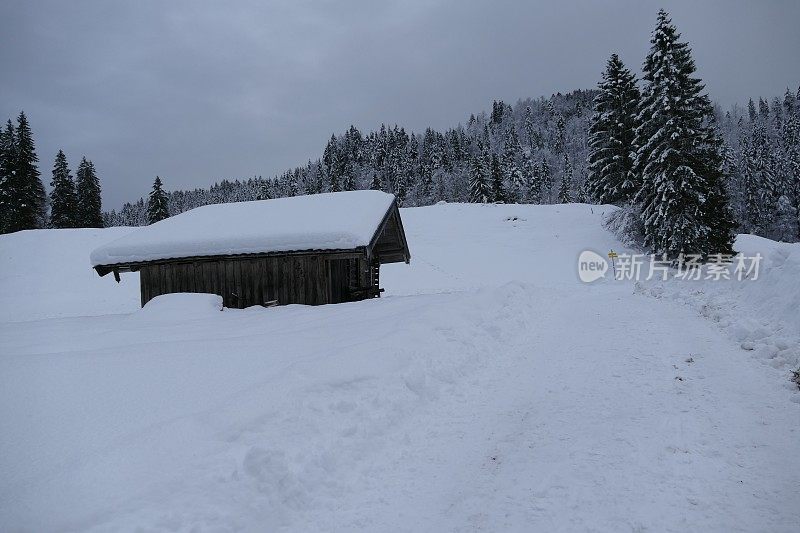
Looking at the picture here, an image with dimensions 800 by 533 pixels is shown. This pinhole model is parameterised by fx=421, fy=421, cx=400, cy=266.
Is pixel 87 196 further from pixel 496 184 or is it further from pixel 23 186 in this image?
pixel 496 184

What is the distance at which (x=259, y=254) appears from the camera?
39.9ft

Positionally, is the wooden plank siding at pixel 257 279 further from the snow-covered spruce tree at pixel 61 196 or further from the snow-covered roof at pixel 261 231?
the snow-covered spruce tree at pixel 61 196

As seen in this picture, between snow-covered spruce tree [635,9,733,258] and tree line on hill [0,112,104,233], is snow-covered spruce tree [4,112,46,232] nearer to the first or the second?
tree line on hill [0,112,104,233]

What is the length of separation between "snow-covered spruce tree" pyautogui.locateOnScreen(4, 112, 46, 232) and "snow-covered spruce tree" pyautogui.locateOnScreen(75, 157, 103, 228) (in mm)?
6316

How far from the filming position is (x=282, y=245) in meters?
12.0

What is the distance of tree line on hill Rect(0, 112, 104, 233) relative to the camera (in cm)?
4328

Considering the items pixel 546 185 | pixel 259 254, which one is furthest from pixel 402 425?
pixel 546 185

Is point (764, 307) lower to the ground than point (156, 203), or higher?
lower

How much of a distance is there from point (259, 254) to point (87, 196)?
5679 cm

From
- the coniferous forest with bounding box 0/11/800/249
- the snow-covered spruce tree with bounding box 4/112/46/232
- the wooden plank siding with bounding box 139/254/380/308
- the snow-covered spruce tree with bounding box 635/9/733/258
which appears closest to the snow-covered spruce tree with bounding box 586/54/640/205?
the coniferous forest with bounding box 0/11/800/249

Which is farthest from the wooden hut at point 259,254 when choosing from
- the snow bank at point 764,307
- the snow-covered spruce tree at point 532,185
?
the snow-covered spruce tree at point 532,185
